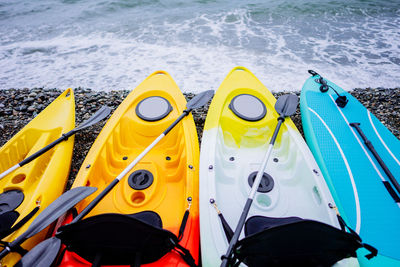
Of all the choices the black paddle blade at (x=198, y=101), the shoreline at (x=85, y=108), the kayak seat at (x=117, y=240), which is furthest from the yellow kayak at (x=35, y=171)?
the black paddle blade at (x=198, y=101)

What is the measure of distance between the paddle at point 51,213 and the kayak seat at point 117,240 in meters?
0.28

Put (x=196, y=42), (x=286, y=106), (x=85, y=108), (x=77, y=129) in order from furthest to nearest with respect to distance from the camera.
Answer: (x=196, y=42) < (x=85, y=108) < (x=286, y=106) < (x=77, y=129)

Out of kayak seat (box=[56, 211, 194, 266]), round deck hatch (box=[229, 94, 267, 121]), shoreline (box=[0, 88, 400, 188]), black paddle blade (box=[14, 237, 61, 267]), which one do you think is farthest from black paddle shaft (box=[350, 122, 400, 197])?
black paddle blade (box=[14, 237, 61, 267])

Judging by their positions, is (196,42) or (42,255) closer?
(42,255)

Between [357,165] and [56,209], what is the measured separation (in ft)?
9.73

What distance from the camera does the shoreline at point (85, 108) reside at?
10.0ft

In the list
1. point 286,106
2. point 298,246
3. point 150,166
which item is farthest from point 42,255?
point 286,106

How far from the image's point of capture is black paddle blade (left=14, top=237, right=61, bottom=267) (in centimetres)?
132

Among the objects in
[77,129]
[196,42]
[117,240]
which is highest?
[196,42]

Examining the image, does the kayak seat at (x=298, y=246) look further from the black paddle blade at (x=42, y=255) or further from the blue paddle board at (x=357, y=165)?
the black paddle blade at (x=42, y=255)

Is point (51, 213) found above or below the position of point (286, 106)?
below

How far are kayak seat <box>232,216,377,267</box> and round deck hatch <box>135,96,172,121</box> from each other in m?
1.82

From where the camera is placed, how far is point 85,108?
3.62 m

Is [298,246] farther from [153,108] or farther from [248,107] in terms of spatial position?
[153,108]
